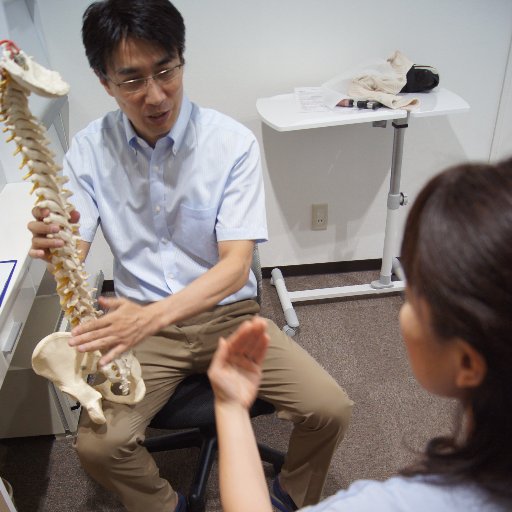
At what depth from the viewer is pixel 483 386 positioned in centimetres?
59

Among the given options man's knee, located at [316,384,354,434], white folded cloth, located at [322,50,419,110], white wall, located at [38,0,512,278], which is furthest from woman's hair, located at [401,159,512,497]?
white wall, located at [38,0,512,278]

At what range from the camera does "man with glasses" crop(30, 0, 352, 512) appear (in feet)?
3.88

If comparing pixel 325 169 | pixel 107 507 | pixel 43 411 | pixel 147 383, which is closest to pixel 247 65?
pixel 325 169

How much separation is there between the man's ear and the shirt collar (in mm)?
934

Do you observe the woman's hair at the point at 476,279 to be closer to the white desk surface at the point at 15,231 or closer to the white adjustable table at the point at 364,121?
the white desk surface at the point at 15,231

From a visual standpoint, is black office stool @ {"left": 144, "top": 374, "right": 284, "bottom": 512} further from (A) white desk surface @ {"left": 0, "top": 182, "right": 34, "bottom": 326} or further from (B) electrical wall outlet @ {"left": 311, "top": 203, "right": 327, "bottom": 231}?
(B) electrical wall outlet @ {"left": 311, "top": 203, "right": 327, "bottom": 231}

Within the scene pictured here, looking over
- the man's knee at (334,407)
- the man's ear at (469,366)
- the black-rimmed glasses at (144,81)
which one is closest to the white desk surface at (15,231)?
the black-rimmed glasses at (144,81)

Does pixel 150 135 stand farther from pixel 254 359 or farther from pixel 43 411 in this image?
pixel 43 411

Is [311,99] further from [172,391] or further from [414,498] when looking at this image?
[414,498]

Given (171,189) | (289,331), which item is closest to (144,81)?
(171,189)

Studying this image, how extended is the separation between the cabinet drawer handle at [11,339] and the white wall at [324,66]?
1061 millimetres

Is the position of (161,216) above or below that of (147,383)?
above

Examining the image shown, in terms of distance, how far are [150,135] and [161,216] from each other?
209mm

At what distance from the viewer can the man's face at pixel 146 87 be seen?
114 cm
